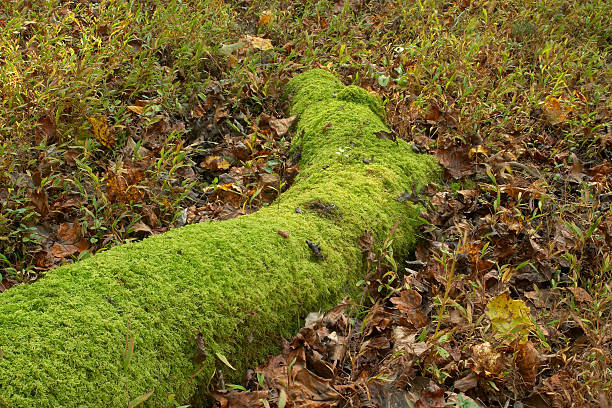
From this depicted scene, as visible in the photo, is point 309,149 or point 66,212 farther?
point 309,149

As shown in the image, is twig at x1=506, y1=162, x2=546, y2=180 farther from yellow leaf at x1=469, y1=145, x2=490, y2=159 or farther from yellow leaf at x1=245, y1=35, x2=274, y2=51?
yellow leaf at x1=245, y1=35, x2=274, y2=51

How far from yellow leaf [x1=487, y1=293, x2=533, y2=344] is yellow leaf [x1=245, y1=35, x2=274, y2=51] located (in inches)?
145

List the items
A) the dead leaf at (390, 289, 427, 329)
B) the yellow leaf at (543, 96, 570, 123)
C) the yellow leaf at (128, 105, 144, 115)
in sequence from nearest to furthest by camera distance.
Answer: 1. the dead leaf at (390, 289, 427, 329)
2. the yellow leaf at (128, 105, 144, 115)
3. the yellow leaf at (543, 96, 570, 123)

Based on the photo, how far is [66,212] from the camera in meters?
3.23

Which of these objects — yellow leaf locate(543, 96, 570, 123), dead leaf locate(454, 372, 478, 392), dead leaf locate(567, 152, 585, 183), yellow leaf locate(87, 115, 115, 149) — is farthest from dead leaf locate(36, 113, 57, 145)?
yellow leaf locate(543, 96, 570, 123)

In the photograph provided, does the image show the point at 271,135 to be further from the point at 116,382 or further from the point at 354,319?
the point at 116,382

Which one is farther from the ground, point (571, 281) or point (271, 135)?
point (271, 135)

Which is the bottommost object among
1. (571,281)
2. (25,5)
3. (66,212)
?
(571,281)

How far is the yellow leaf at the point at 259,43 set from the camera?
Answer: 516cm

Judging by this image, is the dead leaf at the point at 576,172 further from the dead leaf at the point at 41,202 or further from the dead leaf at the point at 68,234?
the dead leaf at the point at 41,202

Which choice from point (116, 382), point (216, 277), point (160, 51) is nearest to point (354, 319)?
point (216, 277)

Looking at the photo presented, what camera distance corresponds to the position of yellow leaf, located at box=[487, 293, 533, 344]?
2428 millimetres

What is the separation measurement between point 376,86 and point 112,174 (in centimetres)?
272

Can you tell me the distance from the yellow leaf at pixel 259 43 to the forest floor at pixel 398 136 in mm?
18
